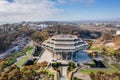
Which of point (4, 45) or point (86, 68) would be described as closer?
point (86, 68)

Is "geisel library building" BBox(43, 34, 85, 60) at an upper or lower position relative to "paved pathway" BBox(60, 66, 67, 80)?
upper

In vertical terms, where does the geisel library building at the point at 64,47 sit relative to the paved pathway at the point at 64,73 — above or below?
above

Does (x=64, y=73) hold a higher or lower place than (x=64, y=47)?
lower

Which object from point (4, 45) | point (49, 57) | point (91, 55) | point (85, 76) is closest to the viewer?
point (85, 76)

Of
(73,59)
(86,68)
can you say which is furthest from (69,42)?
(86,68)

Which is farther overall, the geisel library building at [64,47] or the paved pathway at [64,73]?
the geisel library building at [64,47]

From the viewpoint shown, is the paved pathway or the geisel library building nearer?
the paved pathway

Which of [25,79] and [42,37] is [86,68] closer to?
[25,79]

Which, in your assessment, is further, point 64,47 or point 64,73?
point 64,47
